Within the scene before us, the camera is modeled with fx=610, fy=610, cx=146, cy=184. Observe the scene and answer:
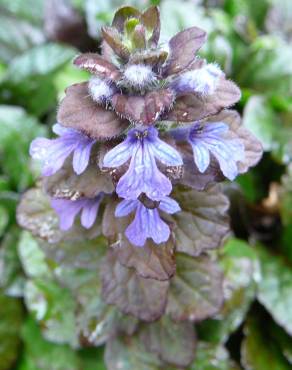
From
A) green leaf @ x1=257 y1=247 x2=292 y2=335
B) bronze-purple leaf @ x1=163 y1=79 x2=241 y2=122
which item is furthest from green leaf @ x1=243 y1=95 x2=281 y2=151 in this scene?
bronze-purple leaf @ x1=163 y1=79 x2=241 y2=122

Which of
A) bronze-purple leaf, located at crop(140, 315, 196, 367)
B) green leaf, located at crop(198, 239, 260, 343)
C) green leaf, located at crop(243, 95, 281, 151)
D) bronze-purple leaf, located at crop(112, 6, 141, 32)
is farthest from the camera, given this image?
green leaf, located at crop(243, 95, 281, 151)

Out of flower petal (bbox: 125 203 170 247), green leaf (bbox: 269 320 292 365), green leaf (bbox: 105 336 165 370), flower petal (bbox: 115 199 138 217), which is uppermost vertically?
flower petal (bbox: 115 199 138 217)

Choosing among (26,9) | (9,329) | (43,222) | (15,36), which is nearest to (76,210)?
(43,222)

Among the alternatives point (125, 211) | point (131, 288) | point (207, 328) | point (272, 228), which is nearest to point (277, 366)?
point (207, 328)

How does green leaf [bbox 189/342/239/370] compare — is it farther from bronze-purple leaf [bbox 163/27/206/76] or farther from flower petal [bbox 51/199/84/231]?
bronze-purple leaf [bbox 163/27/206/76]

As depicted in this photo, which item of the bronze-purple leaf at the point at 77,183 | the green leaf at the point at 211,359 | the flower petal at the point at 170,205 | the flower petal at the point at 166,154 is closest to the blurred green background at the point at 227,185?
the green leaf at the point at 211,359

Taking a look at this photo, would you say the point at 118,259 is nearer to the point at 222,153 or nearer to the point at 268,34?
the point at 222,153
